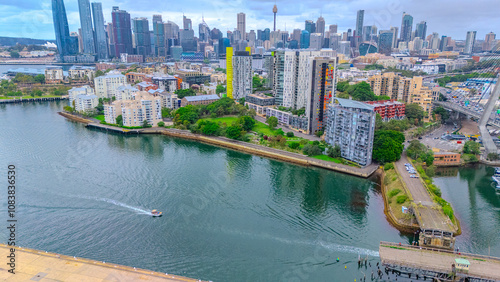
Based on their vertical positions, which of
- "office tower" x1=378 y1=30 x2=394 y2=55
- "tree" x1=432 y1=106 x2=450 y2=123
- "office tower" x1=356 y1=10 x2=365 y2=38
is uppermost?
"office tower" x1=356 y1=10 x2=365 y2=38

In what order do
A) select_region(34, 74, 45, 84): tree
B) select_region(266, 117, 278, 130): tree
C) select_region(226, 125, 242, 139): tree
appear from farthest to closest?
select_region(34, 74, 45, 84): tree, select_region(266, 117, 278, 130): tree, select_region(226, 125, 242, 139): tree

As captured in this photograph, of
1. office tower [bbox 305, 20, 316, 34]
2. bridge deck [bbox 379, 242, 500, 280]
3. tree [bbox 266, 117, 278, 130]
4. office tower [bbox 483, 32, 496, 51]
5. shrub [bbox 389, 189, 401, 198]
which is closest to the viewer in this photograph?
bridge deck [bbox 379, 242, 500, 280]

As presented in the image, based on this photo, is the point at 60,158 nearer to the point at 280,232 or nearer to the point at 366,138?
the point at 280,232

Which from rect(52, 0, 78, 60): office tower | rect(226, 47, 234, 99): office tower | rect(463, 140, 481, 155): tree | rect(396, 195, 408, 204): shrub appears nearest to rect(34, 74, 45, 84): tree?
rect(52, 0, 78, 60): office tower

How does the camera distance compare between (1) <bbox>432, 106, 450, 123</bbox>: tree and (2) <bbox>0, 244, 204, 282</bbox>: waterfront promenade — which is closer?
(2) <bbox>0, 244, 204, 282</bbox>: waterfront promenade

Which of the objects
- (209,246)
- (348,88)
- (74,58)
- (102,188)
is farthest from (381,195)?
(74,58)

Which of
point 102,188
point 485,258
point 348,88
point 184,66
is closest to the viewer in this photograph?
point 485,258

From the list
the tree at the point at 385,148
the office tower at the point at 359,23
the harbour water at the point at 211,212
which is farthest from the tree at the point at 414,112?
the office tower at the point at 359,23

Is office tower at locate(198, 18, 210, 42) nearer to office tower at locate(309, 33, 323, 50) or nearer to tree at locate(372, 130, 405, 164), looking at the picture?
office tower at locate(309, 33, 323, 50)
